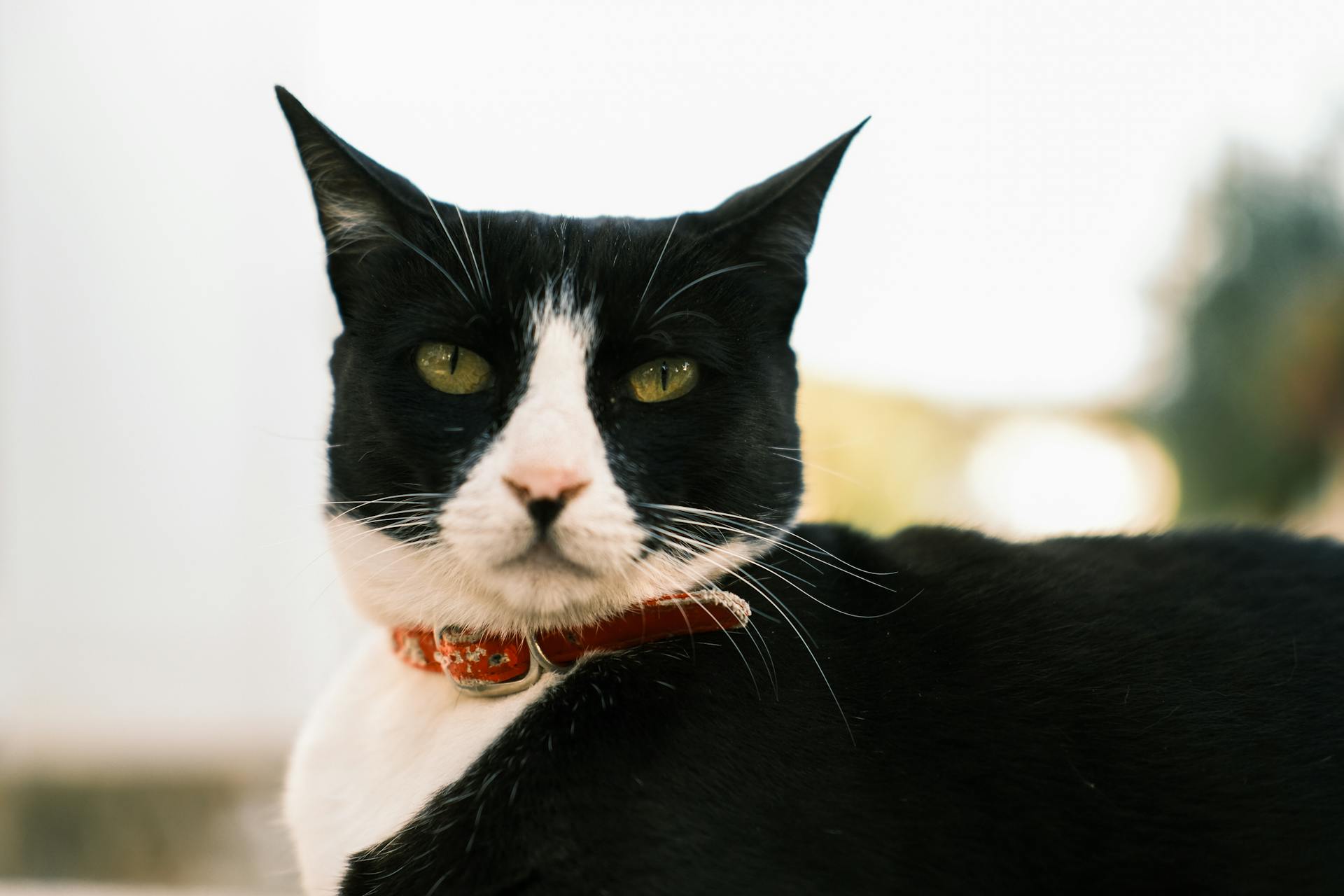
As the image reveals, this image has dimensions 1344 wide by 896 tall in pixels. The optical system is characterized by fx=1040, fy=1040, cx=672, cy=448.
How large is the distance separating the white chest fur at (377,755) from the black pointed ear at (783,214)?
50cm

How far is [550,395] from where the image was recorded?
0.97 metres

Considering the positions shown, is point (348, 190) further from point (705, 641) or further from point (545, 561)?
point (705, 641)

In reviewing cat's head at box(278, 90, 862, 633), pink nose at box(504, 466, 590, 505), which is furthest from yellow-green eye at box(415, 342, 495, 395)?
pink nose at box(504, 466, 590, 505)

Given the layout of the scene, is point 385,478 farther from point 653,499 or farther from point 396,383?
point 653,499

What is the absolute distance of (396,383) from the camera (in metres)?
1.03

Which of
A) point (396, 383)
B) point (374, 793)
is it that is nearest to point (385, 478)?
point (396, 383)

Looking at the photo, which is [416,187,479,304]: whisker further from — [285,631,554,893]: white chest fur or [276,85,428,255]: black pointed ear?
[285,631,554,893]: white chest fur

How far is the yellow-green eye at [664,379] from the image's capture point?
1.03 meters

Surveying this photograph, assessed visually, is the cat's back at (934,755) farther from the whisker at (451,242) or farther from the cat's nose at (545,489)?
the whisker at (451,242)

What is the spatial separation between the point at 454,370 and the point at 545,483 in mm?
197

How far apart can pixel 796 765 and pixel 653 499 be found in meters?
0.27

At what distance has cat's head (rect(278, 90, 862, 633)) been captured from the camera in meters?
0.94

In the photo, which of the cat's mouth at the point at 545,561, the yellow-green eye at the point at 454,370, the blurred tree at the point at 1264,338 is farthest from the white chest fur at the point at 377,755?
the blurred tree at the point at 1264,338

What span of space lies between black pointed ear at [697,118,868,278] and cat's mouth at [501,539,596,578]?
0.39 m
